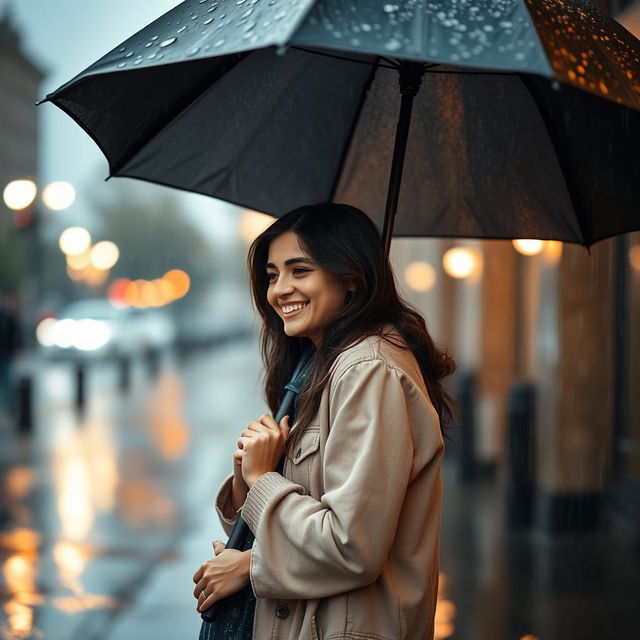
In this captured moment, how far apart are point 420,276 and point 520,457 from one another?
8.99 meters

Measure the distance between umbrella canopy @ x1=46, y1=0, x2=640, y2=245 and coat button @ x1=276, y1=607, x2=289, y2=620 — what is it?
55.6 inches

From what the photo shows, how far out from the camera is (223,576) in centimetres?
255

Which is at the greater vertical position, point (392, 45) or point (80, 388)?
point (392, 45)

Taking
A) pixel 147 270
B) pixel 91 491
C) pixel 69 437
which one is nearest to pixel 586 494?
pixel 91 491

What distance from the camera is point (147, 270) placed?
232 ft

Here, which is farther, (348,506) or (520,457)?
(520,457)

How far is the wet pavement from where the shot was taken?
5.79 meters

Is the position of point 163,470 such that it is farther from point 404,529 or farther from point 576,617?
point 404,529

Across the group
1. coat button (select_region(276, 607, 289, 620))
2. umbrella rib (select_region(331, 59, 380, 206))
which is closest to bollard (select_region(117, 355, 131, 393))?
umbrella rib (select_region(331, 59, 380, 206))

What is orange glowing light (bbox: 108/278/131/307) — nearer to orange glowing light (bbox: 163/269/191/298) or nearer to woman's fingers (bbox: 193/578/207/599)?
orange glowing light (bbox: 163/269/191/298)

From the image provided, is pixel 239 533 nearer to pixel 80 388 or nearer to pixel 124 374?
pixel 80 388

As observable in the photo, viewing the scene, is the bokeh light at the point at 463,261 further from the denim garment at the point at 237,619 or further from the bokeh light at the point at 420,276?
the denim garment at the point at 237,619

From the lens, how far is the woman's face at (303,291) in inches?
104

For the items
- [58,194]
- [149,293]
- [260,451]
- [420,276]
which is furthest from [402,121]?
[149,293]
